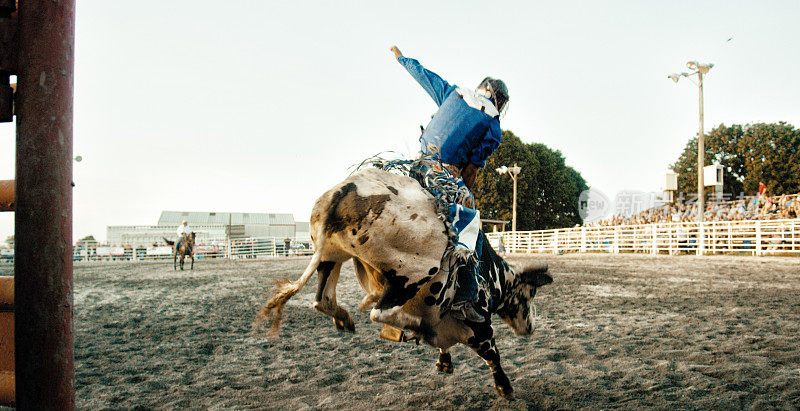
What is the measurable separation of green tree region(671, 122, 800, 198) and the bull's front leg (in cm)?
3993

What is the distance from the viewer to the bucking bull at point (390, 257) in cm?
233

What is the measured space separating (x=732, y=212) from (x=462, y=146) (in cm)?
2509

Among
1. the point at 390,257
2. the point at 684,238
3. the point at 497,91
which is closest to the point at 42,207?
the point at 390,257

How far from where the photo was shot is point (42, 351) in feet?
4.37

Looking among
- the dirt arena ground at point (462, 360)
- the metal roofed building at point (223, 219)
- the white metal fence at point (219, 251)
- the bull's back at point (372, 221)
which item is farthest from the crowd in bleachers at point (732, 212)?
the metal roofed building at point (223, 219)

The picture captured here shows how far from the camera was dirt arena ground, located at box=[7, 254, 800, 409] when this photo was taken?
2.98m

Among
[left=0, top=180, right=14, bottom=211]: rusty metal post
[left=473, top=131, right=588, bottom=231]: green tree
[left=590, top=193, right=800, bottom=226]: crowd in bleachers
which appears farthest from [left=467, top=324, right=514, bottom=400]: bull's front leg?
[left=473, top=131, right=588, bottom=231]: green tree

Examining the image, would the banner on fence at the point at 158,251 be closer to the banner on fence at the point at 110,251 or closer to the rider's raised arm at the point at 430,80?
the banner on fence at the point at 110,251

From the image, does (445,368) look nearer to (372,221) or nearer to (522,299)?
(522,299)

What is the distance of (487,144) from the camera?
2941mm

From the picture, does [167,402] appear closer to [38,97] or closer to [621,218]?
[38,97]

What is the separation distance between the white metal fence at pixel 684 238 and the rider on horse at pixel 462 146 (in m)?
15.6

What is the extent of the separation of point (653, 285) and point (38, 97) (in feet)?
30.4

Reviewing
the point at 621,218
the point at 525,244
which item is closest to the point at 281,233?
the point at 525,244
